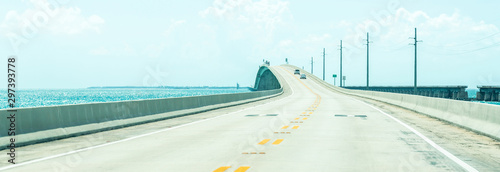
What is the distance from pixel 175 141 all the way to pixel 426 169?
6.38 metres

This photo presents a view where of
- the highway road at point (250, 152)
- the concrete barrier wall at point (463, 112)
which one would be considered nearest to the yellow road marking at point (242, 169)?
the highway road at point (250, 152)

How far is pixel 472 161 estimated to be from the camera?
1054cm

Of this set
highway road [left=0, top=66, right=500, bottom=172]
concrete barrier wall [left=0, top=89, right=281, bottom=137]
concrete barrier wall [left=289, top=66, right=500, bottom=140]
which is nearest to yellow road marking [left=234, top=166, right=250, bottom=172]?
highway road [left=0, top=66, right=500, bottom=172]

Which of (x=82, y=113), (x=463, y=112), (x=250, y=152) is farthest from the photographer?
(x=463, y=112)

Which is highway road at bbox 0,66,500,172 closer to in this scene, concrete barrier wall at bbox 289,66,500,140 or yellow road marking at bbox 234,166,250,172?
yellow road marking at bbox 234,166,250,172

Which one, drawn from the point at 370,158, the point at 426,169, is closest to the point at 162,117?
the point at 370,158

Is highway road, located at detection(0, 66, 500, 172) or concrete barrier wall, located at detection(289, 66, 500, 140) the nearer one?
highway road, located at detection(0, 66, 500, 172)

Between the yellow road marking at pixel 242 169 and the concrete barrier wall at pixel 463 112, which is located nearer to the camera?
the yellow road marking at pixel 242 169

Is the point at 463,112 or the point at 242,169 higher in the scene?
the point at 463,112

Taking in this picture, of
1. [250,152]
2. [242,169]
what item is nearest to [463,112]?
[250,152]

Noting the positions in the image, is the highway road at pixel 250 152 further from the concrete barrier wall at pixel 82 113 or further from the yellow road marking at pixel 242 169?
the concrete barrier wall at pixel 82 113

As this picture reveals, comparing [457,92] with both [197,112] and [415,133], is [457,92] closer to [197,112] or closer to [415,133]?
[197,112]

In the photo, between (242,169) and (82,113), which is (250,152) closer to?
(242,169)

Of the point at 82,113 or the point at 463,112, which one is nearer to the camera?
the point at 82,113
